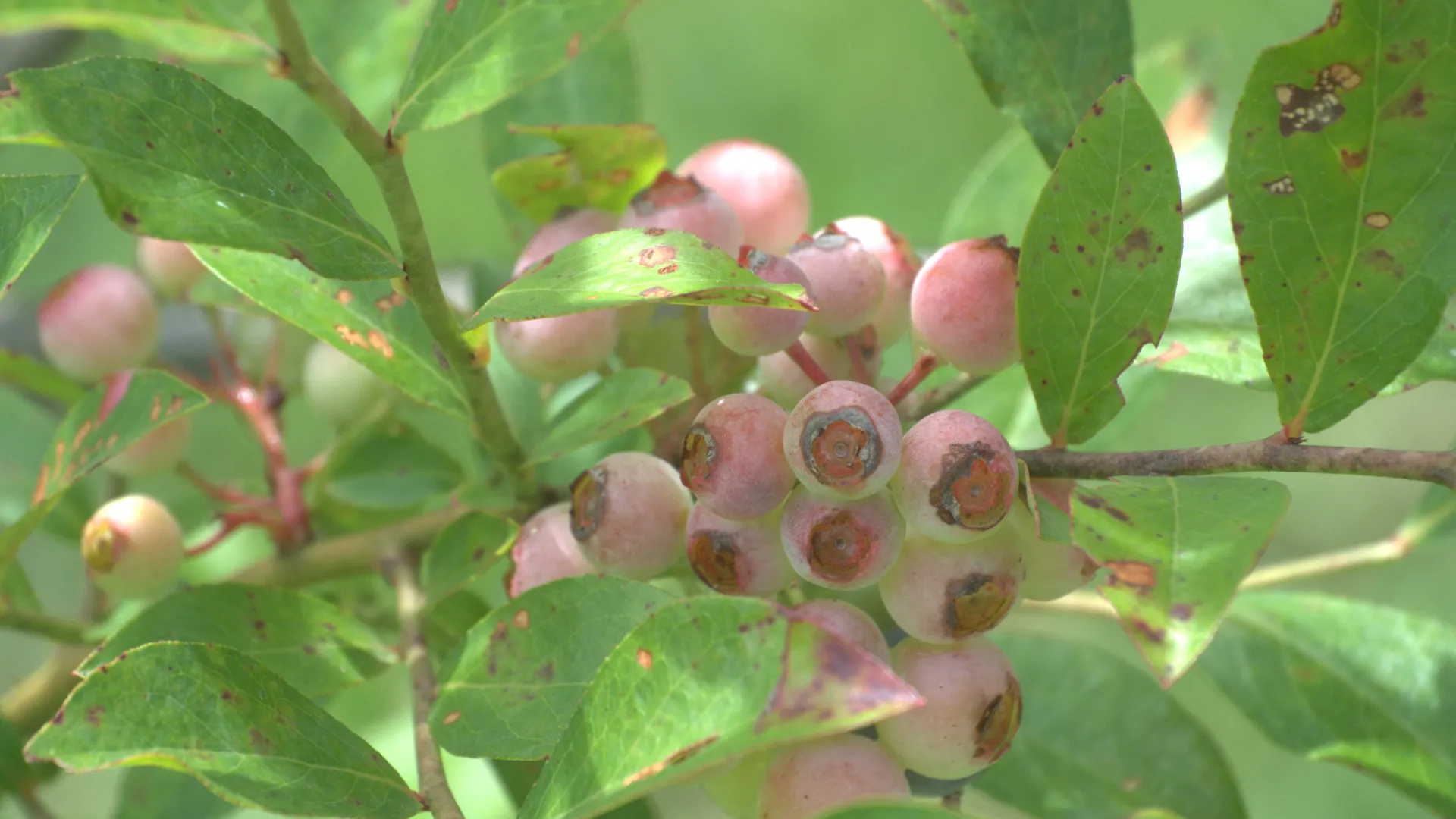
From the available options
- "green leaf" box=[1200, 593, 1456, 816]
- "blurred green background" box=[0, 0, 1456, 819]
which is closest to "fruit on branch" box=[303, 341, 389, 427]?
"green leaf" box=[1200, 593, 1456, 816]

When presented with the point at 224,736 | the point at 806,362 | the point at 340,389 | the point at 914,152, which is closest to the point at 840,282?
the point at 806,362

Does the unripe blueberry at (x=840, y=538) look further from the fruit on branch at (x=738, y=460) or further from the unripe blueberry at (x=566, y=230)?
the unripe blueberry at (x=566, y=230)

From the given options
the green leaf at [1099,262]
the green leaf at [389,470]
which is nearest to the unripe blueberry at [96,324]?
the green leaf at [389,470]

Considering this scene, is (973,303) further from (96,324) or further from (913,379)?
(96,324)

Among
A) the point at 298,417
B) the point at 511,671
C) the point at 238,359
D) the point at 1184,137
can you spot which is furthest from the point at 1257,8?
the point at 511,671

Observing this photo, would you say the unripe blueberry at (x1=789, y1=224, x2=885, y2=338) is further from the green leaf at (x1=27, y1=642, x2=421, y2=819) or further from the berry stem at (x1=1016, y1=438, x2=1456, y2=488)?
the green leaf at (x1=27, y1=642, x2=421, y2=819)

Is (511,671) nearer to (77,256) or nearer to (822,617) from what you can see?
(822,617)
